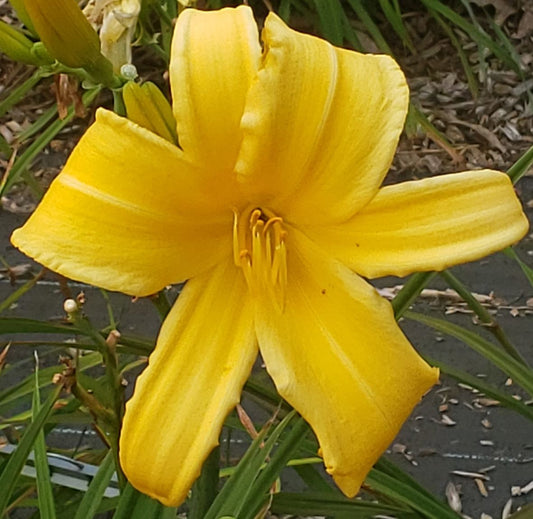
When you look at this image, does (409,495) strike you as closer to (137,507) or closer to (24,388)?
(137,507)

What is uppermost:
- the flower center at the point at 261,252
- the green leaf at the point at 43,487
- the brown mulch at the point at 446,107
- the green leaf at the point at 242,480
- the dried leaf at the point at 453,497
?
the flower center at the point at 261,252

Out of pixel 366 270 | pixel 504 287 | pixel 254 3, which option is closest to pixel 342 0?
pixel 254 3

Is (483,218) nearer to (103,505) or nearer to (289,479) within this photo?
(103,505)

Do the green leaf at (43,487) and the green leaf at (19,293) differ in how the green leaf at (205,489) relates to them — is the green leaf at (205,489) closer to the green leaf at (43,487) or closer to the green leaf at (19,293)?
the green leaf at (43,487)

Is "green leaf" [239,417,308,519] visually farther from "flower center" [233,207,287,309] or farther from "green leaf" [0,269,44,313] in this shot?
"green leaf" [0,269,44,313]

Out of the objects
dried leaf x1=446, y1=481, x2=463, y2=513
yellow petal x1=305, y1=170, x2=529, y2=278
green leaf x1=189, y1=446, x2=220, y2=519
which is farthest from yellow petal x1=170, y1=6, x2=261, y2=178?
dried leaf x1=446, y1=481, x2=463, y2=513

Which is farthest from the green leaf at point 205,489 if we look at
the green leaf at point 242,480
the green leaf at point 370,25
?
the green leaf at point 370,25
